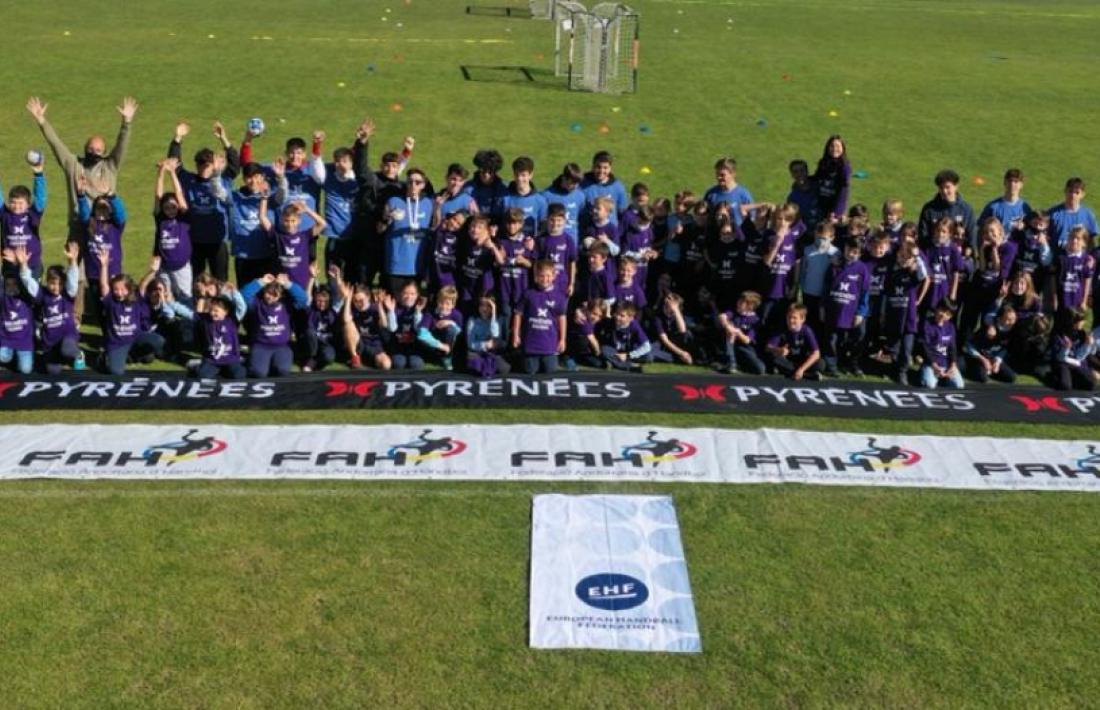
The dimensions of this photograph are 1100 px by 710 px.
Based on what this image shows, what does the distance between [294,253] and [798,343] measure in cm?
495

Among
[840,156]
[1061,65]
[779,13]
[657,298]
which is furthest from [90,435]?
[779,13]

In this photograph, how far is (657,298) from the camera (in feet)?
38.7

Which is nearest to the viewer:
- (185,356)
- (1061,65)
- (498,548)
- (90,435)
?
(498,548)

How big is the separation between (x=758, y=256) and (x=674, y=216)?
1019mm

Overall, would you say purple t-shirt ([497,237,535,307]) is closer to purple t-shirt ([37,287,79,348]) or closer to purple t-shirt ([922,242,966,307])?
purple t-shirt ([922,242,966,307])

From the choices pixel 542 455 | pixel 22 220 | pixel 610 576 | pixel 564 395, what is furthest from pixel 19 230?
pixel 610 576

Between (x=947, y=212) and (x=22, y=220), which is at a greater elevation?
(x=947, y=212)

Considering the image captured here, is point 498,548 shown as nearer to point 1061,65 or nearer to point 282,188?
point 282,188

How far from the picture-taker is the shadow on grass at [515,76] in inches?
964

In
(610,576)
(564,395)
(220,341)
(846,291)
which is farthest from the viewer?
(846,291)

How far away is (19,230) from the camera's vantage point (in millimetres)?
11148

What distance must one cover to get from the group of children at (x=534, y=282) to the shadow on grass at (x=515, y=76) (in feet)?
43.5

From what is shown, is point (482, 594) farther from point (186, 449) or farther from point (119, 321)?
point (119, 321)

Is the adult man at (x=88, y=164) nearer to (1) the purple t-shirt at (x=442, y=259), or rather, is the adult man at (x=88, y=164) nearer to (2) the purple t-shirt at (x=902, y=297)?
(1) the purple t-shirt at (x=442, y=259)
